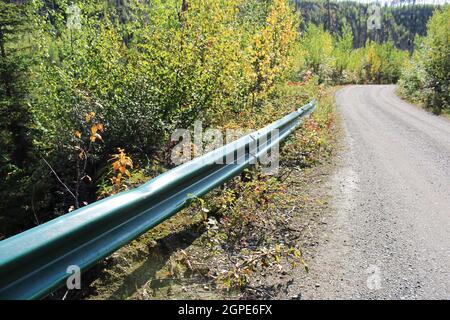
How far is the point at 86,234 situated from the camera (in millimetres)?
1923

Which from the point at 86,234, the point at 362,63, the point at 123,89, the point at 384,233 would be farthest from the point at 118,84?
the point at 362,63

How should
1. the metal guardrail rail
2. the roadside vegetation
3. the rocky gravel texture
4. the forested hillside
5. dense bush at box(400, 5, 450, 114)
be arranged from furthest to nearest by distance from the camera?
dense bush at box(400, 5, 450, 114) < the forested hillside < the roadside vegetation < the rocky gravel texture < the metal guardrail rail

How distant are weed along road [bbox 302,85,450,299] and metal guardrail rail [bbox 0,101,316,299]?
4.27 ft

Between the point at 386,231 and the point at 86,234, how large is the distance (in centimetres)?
298

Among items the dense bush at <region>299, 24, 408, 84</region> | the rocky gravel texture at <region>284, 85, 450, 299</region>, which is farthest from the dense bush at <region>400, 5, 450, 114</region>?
the dense bush at <region>299, 24, 408, 84</region>

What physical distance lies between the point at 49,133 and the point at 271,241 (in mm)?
5107

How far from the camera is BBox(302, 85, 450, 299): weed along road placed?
2516 mm

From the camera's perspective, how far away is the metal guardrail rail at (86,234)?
5.14ft

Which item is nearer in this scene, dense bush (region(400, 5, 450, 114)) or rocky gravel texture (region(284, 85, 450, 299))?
rocky gravel texture (region(284, 85, 450, 299))

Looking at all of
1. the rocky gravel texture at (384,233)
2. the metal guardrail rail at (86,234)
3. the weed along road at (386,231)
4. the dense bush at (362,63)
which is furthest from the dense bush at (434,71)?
the dense bush at (362,63)

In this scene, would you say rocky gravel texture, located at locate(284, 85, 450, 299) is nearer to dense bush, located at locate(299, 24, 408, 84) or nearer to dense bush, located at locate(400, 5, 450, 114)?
dense bush, located at locate(400, 5, 450, 114)

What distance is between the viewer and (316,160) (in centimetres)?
645

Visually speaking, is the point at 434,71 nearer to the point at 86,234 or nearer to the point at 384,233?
the point at 384,233
